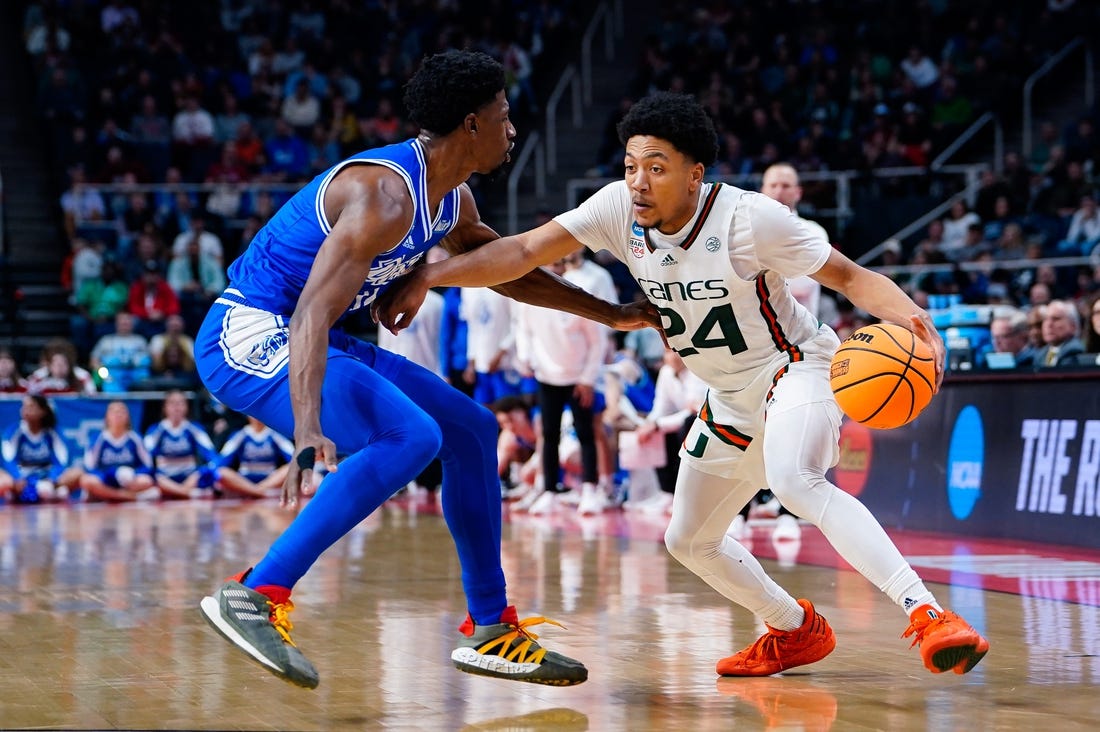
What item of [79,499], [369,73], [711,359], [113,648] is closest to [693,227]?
[711,359]

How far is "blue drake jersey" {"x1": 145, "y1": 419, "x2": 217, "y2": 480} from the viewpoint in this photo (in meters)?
14.1

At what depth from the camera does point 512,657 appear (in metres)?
4.57

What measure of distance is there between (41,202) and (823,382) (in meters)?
17.3

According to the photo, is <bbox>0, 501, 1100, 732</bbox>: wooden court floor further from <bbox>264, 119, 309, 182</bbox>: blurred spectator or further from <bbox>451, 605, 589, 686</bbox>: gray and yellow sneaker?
<bbox>264, 119, 309, 182</bbox>: blurred spectator

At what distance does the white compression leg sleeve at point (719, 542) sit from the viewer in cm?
486

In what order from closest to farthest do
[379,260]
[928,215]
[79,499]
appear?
[379,260]
[79,499]
[928,215]

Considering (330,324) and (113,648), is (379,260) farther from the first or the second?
(113,648)

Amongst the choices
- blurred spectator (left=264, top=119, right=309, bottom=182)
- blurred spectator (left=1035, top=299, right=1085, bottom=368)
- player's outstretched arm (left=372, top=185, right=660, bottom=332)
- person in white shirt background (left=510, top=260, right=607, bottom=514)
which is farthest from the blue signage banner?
blurred spectator (left=264, top=119, right=309, bottom=182)

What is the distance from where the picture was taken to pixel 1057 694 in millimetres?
4371

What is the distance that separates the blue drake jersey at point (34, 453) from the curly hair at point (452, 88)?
33.6 ft

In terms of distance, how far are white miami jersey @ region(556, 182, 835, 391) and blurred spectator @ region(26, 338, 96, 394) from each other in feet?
34.7

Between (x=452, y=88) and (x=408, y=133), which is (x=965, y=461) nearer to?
(x=452, y=88)

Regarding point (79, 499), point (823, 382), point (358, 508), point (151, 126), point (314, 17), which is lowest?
point (79, 499)

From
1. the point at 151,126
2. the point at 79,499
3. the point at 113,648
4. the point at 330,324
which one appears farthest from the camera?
the point at 151,126
